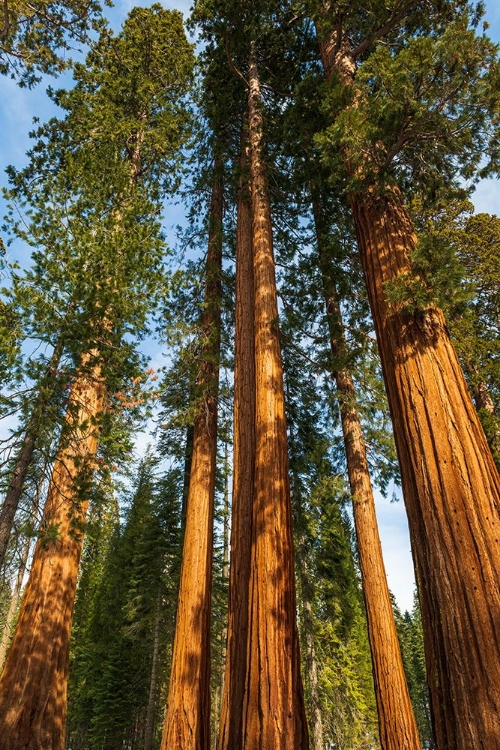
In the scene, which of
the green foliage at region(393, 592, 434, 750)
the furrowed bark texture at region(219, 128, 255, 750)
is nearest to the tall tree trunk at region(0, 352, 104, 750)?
the furrowed bark texture at region(219, 128, 255, 750)

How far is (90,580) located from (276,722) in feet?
79.9

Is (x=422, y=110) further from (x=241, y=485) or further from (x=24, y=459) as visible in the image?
(x=24, y=459)

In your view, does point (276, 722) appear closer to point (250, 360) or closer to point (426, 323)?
point (426, 323)

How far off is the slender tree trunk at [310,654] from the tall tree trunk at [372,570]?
3.18 metres

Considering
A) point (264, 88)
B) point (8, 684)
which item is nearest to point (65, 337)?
point (8, 684)

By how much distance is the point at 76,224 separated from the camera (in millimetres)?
4793

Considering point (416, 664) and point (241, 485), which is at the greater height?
point (416, 664)

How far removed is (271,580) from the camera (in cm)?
405

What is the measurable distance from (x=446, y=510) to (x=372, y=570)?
17.1 ft

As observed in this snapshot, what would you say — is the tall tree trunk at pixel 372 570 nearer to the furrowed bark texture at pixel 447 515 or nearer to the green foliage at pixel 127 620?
the furrowed bark texture at pixel 447 515

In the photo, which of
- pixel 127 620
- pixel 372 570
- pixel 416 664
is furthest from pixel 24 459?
pixel 416 664

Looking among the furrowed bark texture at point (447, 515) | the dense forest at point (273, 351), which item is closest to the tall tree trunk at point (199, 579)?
the dense forest at point (273, 351)

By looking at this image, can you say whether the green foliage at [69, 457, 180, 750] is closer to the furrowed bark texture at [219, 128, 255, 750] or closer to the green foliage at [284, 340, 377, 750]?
the green foliage at [284, 340, 377, 750]

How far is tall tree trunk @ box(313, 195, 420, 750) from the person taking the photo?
18.8 ft
